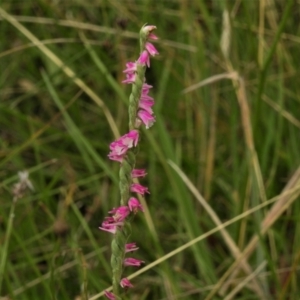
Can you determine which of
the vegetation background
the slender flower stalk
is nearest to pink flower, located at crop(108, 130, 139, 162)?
the slender flower stalk

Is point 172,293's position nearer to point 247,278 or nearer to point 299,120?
point 247,278

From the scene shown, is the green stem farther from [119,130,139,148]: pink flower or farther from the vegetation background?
the vegetation background

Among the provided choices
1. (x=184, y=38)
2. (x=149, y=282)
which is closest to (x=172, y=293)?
(x=149, y=282)

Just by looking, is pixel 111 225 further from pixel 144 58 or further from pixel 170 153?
pixel 170 153

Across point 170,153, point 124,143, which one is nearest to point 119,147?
point 124,143

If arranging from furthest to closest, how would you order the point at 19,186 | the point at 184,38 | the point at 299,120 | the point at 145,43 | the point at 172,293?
1. the point at 184,38
2. the point at 299,120
3. the point at 172,293
4. the point at 19,186
5. the point at 145,43
